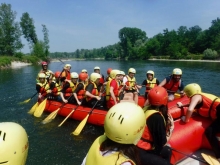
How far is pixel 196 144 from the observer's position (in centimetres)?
394

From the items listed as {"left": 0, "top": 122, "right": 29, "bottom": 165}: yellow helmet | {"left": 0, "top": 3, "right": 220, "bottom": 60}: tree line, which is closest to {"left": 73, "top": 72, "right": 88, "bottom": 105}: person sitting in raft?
{"left": 0, "top": 122, "right": 29, "bottom": 165}: yellow helmet

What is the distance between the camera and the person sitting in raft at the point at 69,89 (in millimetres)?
7617

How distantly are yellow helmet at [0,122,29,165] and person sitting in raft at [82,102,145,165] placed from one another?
0.63m

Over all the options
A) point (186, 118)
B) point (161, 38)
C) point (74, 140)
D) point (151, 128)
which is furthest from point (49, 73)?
point (161, 38)


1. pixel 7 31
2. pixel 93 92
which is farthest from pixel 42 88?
pixel 7 31

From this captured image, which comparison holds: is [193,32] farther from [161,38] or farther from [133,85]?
[133,85]

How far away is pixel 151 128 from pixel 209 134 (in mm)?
1551

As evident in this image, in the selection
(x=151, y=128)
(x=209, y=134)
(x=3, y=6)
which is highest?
(x=3, y=6)

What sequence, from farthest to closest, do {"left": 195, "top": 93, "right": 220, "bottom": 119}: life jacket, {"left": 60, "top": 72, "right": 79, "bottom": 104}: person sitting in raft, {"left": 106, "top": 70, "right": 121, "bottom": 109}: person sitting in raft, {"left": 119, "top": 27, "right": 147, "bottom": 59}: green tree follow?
{"left": 119, "top": 27, "right": 147, "bottom": 59}: green tree < {"left": 60, "top": 72, "right": 79, "bottom": 104}: person sitting in raft < {"left": 106, "top": 70, "right": 121, "bottom": 109}: person sitting in raft < {"left": 195, "top": 93, "right": 220, "bottom": 119}: life jacket

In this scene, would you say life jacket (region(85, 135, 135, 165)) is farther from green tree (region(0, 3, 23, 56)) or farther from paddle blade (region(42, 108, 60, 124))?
green tree (region(0, 3, 23, 56))

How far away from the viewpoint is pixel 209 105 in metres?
3.75

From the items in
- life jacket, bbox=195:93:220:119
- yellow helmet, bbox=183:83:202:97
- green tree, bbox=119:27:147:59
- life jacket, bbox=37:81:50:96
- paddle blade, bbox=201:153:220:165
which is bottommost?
paddle blade, bbox=201:153:220:165

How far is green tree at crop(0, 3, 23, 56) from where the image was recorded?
46.0 metres

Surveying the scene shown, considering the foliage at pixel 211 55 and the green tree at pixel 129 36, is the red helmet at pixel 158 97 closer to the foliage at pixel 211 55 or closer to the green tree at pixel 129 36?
the foliage at pixel 211 55
